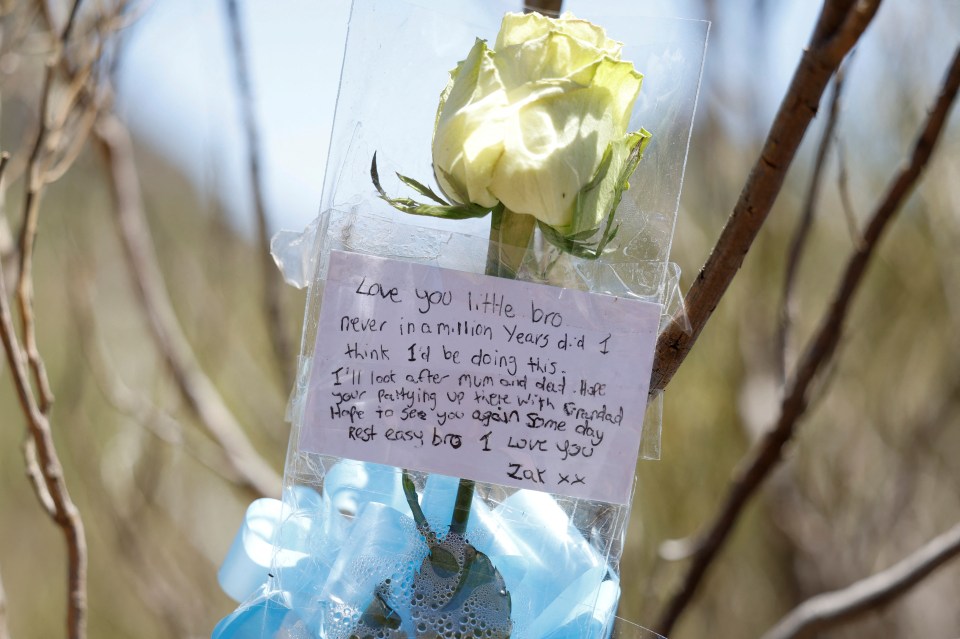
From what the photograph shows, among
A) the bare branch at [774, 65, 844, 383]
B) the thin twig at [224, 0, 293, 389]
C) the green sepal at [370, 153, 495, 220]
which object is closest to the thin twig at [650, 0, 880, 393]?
the green sepal at [370, 153, 495, 220]

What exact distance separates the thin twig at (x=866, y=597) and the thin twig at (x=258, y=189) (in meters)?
0.60

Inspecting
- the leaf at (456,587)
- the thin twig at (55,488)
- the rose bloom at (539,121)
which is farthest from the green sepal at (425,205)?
the thin twig at (55,488)

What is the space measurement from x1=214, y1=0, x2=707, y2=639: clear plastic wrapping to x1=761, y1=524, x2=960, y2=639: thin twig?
0.36 metres

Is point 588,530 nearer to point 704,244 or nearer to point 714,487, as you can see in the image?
point 704,244

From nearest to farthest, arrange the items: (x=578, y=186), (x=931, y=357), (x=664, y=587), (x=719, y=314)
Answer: (x=578, y=186) → (x=664, y=587) → (x=719, y=314) → (x=931, y=357)

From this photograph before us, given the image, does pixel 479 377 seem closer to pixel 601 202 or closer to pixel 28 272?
pixel 601 202

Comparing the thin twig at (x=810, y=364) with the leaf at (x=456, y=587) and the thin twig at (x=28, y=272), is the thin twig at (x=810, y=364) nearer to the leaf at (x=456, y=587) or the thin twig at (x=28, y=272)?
the leaf at (x=456, y=587)

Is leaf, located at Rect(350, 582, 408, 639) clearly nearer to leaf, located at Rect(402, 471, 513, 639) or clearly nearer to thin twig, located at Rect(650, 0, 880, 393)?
leaf, located at Rect(402, 471, 513, 639)

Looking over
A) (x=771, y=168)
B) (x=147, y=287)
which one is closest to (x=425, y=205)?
(x=771, y=168)

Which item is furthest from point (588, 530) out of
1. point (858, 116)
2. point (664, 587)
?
point (858, 116)

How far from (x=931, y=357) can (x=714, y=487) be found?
2.03 ft

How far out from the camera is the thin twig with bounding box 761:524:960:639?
27.2 inches

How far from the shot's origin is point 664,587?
5.10 ft

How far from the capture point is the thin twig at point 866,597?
69 centimetres
